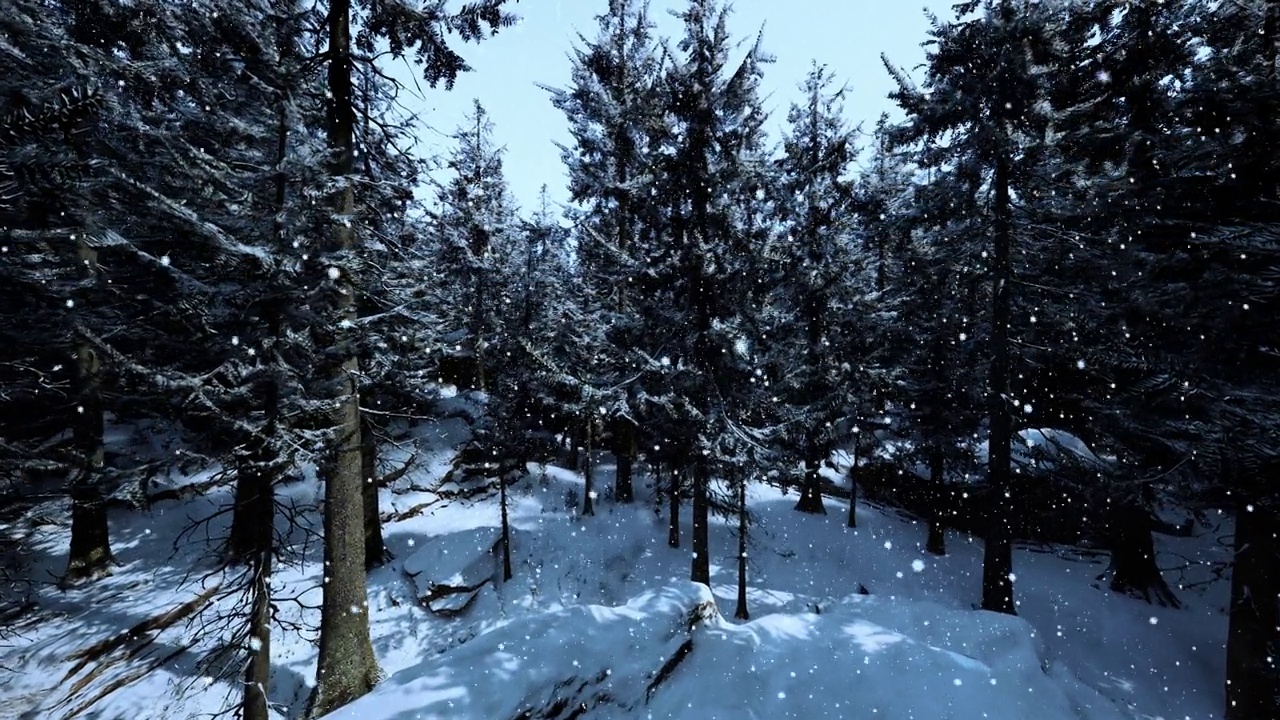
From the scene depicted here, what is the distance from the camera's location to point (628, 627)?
6363mm

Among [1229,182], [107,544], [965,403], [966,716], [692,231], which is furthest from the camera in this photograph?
[965,403]

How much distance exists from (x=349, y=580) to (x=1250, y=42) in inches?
701

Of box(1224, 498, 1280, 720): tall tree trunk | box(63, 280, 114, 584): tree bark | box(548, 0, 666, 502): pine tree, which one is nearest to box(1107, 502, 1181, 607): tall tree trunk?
box(1224, 498, 1280, 720): tall tree trunk

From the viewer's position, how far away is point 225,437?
22.3 ft

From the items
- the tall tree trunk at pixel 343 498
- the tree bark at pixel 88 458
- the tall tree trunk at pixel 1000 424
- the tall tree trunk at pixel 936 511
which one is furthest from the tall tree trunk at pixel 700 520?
the tree bark at pixel 88 458

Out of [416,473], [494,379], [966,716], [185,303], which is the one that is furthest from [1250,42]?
[416,473]

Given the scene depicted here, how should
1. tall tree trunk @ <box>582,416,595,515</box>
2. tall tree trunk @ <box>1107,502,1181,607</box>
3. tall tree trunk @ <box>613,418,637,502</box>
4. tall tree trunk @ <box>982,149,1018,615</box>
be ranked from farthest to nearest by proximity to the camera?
tall tree trunk @ <box>613,418,637,502</box>
tall tree trunk @ <box>582,416,595,515</box>
tall tree trunk @ <box>1107,502,1181,607</box>
tall tree trunk @ <box>982,149,1018,615</box>

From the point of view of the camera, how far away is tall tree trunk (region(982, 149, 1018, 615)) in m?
12.5

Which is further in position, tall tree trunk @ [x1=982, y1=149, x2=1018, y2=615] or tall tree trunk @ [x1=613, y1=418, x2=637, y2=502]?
tall tree trunk @ [x1=613, y1=418, x2=637, y2=502]

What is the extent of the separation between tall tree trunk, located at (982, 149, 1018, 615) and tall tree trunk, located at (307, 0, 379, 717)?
1368 centimetres

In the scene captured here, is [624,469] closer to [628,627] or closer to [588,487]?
[588,487]

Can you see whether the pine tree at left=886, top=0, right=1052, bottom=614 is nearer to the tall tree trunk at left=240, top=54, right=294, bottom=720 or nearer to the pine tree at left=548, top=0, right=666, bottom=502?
the pine tree at left=548, top=0, right=666, bottom=502

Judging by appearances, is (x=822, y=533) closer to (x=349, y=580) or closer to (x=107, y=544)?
(x=349, y=580)

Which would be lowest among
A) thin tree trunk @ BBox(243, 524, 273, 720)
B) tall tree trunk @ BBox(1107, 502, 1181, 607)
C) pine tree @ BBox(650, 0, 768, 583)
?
tall tree trunk @ BBox(1107, 502, 1181, 607)
